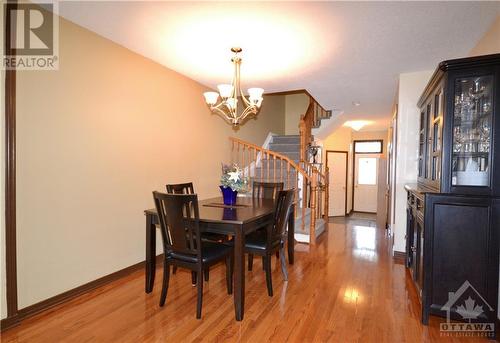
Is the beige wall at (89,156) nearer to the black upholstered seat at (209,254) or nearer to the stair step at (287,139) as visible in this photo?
the black upholstered seat at (209,254)

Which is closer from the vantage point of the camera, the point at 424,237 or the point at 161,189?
the point at 424,237

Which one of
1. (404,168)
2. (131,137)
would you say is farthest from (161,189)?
(404,168)

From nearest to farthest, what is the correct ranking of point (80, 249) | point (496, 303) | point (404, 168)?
point (496, 303) → point (80, 249) → point (404, 168)

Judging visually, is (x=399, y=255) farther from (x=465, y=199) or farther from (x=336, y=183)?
(x=336, y=183)

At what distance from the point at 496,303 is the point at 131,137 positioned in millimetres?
3680

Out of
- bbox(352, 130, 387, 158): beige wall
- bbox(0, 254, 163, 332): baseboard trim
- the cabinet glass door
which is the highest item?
bbox(352, 130, 387, 158): beige wall

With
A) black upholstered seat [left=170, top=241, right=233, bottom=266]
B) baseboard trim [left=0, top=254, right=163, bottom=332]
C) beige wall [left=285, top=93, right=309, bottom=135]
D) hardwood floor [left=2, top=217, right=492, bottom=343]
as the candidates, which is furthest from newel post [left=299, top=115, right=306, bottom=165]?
baseboard trim [left=0, top=254, right=163, bottom=332]

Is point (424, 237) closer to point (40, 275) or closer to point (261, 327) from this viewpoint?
point (261, 327)

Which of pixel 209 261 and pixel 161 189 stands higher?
pixel 161 189

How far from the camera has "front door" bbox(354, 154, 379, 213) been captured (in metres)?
8.61

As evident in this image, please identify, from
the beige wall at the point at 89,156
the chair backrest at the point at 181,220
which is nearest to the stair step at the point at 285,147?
Answer: the beige wall at the point at 89,156

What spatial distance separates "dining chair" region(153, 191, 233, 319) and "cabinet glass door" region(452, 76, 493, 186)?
2.09 m

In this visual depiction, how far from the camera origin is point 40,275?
239 centimetres

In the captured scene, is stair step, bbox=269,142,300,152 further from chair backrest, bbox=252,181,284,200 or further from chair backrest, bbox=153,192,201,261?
chair backrest, bbox=153,192,201,261
